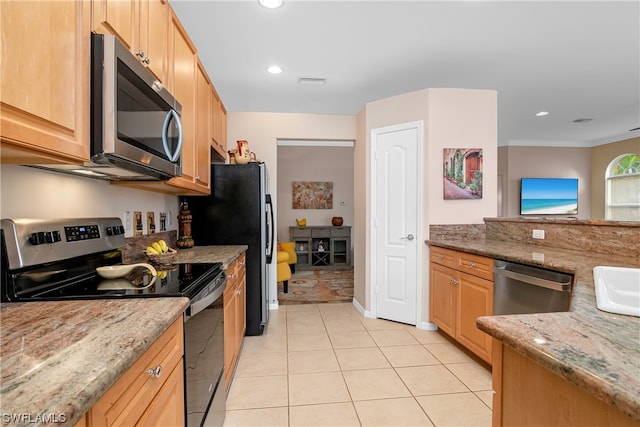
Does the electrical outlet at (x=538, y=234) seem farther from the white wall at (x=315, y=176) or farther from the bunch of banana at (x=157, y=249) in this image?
the white wall at (x=315, y=176)

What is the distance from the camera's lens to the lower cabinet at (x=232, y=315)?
1.96 m

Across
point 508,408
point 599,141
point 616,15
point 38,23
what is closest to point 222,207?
point 38,23

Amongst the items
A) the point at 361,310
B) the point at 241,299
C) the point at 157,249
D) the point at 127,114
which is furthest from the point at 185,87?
the point at 361,310

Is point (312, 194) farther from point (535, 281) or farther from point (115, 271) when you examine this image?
point (115, 271)

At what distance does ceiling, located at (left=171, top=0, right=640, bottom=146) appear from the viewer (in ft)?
7.14

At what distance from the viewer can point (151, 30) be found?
152cm

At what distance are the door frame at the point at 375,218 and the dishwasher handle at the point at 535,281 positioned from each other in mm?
1027

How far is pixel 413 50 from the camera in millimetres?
2701

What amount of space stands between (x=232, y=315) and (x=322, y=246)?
461 cm

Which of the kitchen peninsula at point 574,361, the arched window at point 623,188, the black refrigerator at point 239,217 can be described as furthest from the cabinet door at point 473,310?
the arched window at point 623,188

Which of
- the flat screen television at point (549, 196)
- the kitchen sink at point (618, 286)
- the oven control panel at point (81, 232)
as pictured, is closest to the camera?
the kitchen sink at point (618, 286)

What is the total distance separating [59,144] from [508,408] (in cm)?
151

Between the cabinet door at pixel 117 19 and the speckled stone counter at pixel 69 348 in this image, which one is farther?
the cabinet door at pixel 117 19

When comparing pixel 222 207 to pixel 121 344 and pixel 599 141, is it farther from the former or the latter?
pixel 599 141
